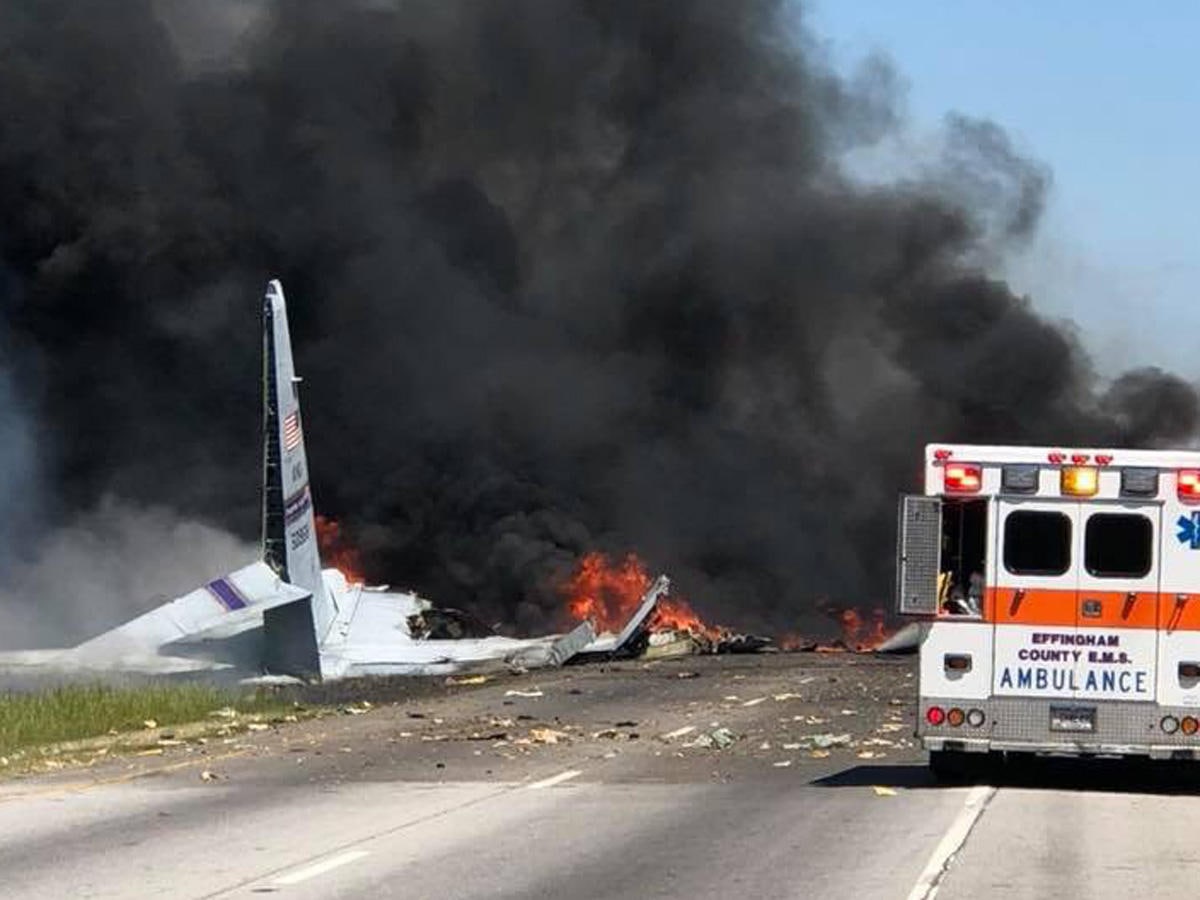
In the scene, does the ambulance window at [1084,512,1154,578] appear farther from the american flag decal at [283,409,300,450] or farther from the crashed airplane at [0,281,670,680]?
the american flag decal at [283,409,300,450]

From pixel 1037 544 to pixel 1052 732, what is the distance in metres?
1.49

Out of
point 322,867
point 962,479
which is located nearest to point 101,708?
point 962,479

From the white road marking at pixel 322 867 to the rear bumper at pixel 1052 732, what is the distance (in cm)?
576

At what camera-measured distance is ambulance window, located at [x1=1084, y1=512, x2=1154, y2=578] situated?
1844 centimetres

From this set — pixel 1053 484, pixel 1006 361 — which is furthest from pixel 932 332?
pixel 1053 484

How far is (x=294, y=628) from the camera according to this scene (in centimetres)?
3397

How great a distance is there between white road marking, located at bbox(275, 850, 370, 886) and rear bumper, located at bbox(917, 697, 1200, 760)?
5.76 m

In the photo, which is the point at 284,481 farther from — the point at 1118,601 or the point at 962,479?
the point at 1118,601

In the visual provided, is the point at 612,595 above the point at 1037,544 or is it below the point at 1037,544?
below

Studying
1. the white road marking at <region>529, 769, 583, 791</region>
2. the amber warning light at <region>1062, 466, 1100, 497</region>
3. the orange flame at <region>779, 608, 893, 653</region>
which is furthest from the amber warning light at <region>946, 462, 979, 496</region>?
the orange flame at <region>779, 608, 893, 653</region>

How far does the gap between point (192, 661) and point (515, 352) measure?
31700 millimetres

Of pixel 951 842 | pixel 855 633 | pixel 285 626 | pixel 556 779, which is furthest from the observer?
pixel 855 633

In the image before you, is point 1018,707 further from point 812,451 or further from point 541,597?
point 812,451

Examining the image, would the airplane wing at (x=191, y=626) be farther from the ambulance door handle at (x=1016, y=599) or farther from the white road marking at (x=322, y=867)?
the white road marking at (x=322, y=867)
